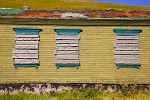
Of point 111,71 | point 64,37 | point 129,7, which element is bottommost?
point 111,71

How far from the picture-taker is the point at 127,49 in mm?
18312

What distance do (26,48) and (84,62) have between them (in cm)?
307

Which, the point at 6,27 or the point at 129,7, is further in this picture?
the point at 129,7

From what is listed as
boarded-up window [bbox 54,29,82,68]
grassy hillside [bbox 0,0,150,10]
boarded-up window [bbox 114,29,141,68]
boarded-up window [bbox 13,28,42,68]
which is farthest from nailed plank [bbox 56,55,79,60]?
grassy hillside [bbox 0,0,150,10]

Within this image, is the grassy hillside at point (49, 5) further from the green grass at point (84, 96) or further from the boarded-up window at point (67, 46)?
the green grass at point (84, 96)

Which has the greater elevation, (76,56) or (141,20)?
(141,20)

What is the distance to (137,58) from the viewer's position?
18312 millimetres

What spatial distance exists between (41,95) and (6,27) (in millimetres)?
3929

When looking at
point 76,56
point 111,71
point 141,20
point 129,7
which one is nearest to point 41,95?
point 76,56

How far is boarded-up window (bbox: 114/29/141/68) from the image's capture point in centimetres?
1825

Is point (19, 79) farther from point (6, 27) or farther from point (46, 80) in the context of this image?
point (6, 27)

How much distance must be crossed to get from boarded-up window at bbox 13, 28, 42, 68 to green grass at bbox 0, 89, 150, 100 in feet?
5.36

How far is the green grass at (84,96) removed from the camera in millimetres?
17203

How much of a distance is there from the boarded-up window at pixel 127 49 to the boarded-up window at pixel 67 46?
2.07 metres
